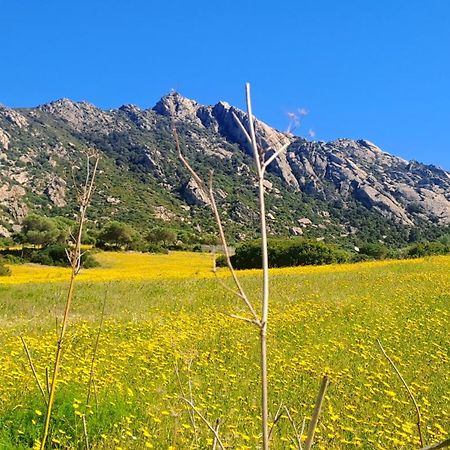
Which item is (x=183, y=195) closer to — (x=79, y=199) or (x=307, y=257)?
(x=307, y=257)

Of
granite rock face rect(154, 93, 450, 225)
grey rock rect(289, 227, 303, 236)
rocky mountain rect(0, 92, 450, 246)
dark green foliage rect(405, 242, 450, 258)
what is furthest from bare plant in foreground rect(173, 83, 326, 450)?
granite rock face rect(154, 93, 450, 225)

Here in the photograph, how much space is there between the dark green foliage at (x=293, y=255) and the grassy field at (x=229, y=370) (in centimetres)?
2293

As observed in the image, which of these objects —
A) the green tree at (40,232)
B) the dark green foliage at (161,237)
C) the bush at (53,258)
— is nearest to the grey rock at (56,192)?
the dark green foliage at (161,237)

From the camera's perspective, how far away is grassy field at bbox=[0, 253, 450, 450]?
4516 millimetres

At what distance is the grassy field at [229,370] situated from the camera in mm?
4516

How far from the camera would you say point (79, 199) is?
1697 millimetres

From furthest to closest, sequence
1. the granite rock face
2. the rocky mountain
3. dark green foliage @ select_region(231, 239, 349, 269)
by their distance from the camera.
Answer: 1. the granite rock face
2. the rocky mountain
3. dark green foliage @ select_region(231, 239, 349, 269)

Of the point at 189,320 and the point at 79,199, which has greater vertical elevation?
the point at 79,199

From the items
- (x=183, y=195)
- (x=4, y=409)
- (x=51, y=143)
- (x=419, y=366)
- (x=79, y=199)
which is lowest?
(x=4, y=409)

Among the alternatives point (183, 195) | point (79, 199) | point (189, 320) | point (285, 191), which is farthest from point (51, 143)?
point (79, 199)

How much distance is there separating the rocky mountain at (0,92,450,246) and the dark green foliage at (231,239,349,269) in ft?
171

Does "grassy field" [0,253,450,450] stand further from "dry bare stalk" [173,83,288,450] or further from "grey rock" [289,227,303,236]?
"grey rock" [289,227,303,236]

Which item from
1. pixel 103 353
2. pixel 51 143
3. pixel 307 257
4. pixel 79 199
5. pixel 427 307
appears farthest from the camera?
pixel 51 143

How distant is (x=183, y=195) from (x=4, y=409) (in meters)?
119
